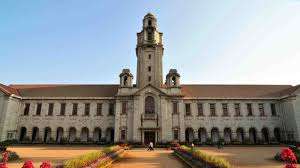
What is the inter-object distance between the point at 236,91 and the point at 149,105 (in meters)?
18.8

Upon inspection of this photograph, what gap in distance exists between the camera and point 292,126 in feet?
131

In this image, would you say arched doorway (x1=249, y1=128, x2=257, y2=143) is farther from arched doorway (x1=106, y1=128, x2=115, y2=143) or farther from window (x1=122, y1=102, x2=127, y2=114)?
arched doorway (x1=106, y1=128, x2=115, y2=143)

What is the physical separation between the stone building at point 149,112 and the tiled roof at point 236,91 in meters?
0.32

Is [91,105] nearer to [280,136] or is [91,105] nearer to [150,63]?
[150,63]

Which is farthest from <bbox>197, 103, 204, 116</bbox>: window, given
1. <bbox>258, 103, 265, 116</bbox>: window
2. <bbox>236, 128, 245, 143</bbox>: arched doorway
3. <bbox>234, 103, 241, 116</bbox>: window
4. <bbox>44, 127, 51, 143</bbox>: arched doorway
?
<bbox>44, 127, 51, 143</bbox>: arched doorway

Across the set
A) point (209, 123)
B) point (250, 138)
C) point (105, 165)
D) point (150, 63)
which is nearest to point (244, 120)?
point (250, 138)

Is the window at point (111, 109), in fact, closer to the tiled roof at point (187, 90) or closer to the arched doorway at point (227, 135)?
the tiled roof at point (187, 90)

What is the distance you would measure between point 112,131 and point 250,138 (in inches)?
1033

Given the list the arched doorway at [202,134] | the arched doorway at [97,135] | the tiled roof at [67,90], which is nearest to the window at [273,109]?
the arched doorway at [202,134]

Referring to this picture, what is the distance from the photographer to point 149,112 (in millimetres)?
40125

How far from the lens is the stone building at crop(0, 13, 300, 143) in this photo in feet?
131

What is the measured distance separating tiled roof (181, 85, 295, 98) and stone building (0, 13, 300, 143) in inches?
12.4

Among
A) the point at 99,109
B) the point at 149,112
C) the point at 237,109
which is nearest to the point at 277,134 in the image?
the point at 237,109

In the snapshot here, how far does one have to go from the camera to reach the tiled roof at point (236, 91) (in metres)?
44.4
